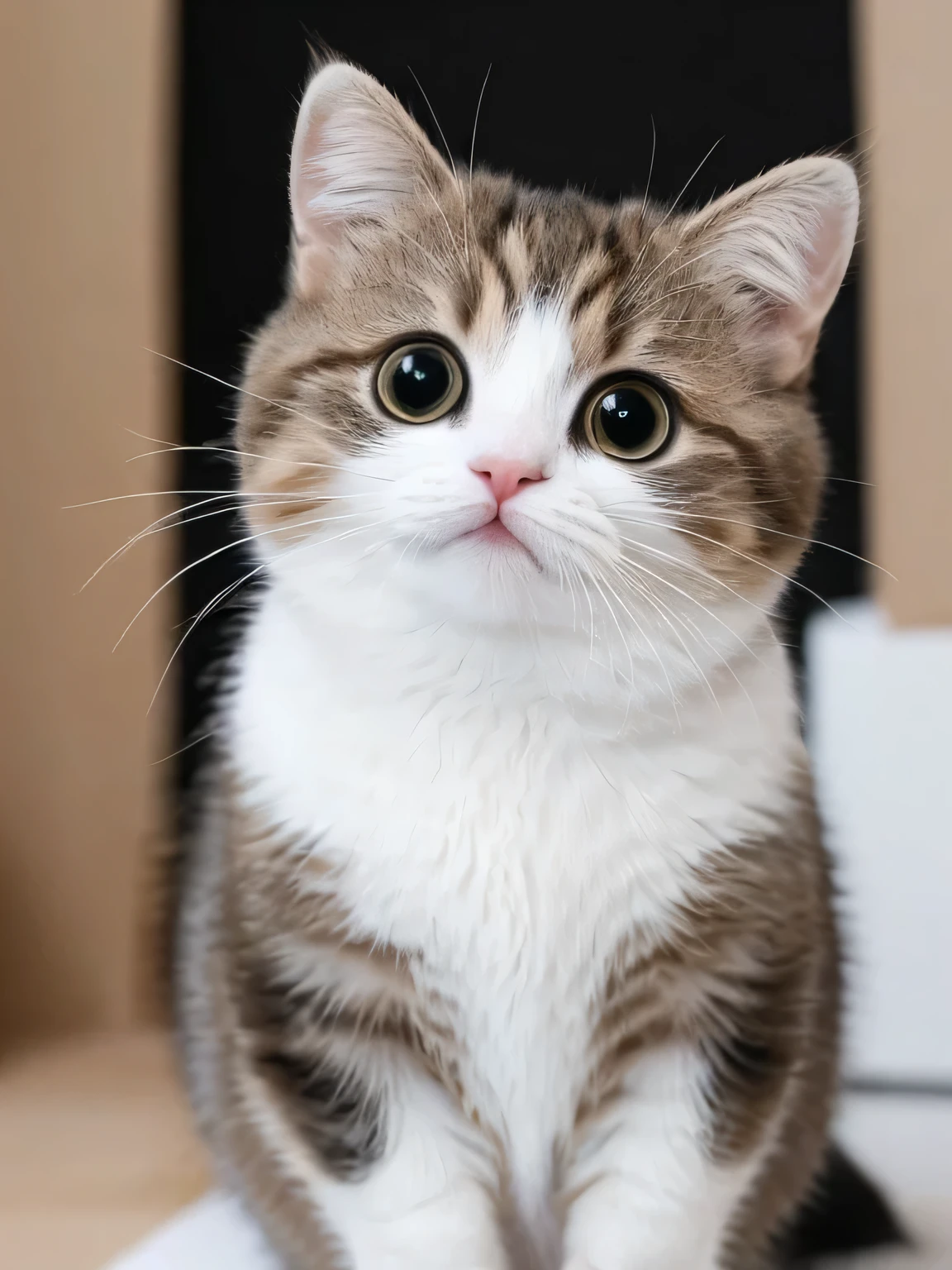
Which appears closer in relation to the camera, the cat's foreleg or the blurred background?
the cat's foreleg

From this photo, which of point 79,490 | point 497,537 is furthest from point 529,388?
point 79,490

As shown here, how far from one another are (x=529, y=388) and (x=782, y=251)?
245 mm

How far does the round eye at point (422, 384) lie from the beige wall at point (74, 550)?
0.57 meters

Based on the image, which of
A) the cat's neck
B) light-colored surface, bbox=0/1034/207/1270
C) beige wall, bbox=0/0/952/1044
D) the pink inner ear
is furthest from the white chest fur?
beige wall, bbox=0/0/952/1044

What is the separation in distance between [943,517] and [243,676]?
750 millimetres

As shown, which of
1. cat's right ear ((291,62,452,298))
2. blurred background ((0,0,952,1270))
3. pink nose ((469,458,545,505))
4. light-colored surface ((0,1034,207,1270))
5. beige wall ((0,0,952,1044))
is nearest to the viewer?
pink nose ((469,458,545,505))

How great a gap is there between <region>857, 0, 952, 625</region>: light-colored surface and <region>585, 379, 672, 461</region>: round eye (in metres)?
0.49

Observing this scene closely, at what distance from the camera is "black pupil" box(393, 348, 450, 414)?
83cm

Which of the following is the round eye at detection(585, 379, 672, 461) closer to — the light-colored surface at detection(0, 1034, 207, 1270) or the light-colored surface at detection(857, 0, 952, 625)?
the light-colored surface at detection(857, 0, 952, 625)

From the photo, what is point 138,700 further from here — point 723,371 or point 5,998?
point 723,371

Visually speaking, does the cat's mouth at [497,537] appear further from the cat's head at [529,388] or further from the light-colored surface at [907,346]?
the light-colored surface at [907,346]

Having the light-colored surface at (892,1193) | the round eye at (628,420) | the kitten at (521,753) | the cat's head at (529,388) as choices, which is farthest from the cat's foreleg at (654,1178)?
the round eye at (628,420)

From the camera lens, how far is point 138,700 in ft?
4.43

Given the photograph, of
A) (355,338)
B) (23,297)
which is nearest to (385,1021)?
(355,338)
